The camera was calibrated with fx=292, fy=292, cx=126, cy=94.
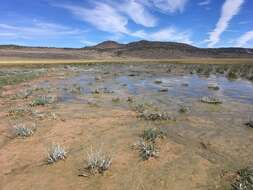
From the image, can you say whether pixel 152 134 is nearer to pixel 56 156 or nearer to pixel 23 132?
pixel 56 156

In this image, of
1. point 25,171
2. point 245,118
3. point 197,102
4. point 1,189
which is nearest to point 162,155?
point 25,171

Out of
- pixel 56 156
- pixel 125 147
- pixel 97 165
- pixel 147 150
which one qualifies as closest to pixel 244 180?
pixel 147 150

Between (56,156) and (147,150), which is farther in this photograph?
(147,150)

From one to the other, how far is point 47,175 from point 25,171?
59 centimetres

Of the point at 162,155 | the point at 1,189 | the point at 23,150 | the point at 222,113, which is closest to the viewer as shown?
the point at 1,189

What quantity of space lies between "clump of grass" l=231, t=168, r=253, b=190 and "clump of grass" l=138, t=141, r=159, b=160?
1.90 meters

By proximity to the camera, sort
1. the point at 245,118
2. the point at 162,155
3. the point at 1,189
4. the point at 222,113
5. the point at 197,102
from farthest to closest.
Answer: the point at 197,102, the point at 222,113, the point at 245,118, the point at 162,155, the point at 1,189

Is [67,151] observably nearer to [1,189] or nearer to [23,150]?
[23,150]

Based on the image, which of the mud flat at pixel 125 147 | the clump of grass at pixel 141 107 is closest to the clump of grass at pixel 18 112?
the mud flat at pixel 125 147

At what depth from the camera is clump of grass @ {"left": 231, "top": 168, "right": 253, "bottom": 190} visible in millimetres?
5000

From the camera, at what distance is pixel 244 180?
17.4ft

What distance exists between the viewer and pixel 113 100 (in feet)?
47.5

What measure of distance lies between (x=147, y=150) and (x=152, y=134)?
4.27 feet

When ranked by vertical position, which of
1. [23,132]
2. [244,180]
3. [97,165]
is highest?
[244,180]
